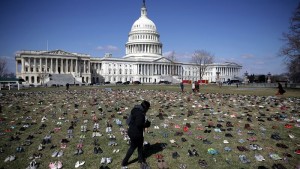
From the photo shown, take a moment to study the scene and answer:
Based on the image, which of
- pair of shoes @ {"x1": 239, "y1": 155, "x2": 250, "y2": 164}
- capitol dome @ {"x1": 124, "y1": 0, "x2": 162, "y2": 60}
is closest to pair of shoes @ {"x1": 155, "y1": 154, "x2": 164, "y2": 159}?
pair of shoes @ {"x1": 239, "y1": 155, "x2": 250, "y2": 164}

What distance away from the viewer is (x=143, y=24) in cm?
15525

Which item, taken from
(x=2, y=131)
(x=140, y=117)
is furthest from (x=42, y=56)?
(x=140, y=117)

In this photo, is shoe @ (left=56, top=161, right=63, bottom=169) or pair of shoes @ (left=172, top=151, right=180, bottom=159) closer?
shoe @ (left=56, top=161, right=63, bottom=169)

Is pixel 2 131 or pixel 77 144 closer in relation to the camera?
pixel 77 144

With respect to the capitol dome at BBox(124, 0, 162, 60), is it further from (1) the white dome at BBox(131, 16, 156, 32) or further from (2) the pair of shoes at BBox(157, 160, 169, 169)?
(2) the pair of shoes at BBox(157, 160, 169, 169)

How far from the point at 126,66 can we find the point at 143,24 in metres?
31.4

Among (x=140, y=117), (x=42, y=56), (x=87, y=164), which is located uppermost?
(x=42, y=56)

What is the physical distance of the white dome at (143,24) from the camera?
507 ft

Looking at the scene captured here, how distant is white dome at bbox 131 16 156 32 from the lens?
507 feet

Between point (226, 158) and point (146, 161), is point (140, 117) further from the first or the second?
point (226, 158)

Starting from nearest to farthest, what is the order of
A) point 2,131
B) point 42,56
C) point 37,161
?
1. point 37,161
2. point 2,131
3. point 42,56

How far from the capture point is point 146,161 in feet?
26.8

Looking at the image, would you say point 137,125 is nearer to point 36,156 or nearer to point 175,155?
point 175,155

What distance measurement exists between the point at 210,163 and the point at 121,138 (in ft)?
14.2
